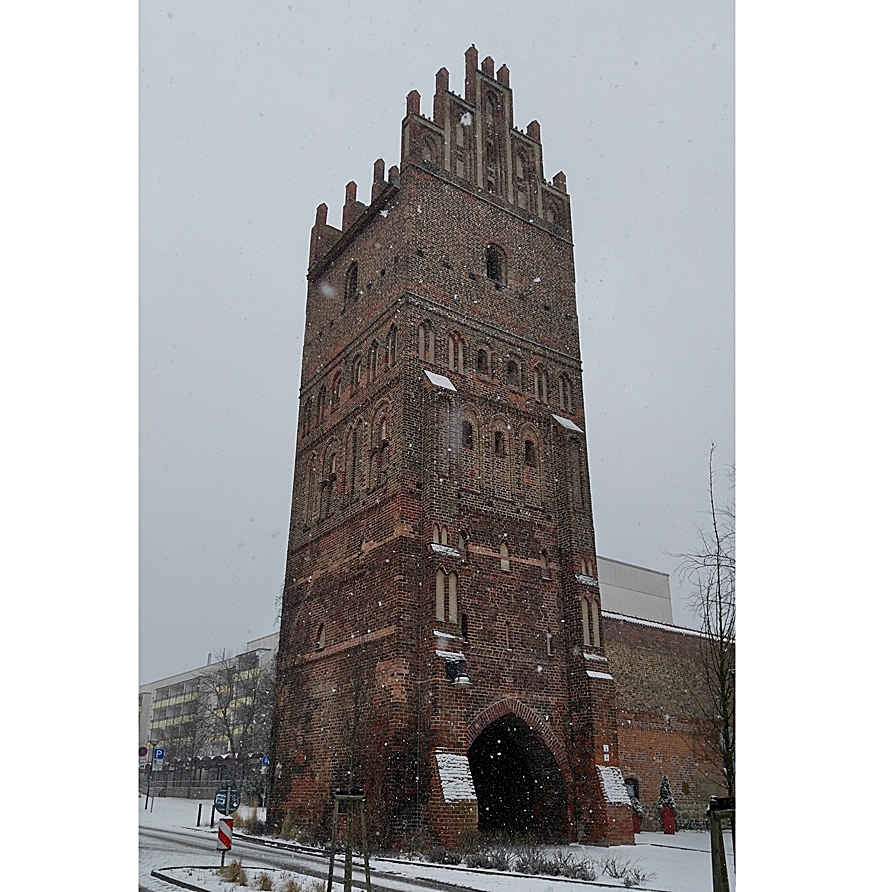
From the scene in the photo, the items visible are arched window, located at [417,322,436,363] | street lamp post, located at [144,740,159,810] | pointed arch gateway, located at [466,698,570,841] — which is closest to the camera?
pointed arch gateway, located at [466,698,570,841]

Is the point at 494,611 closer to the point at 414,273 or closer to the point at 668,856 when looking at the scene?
the point at 668,856

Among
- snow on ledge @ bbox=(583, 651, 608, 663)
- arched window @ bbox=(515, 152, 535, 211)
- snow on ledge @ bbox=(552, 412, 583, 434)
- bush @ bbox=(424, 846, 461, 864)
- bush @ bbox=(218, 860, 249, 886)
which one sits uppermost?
arched window @ bbox=(515, 152, 535, 211)

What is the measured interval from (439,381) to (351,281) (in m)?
5.20

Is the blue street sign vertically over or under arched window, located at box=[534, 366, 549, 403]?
under

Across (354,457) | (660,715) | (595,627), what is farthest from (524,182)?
(660,715)

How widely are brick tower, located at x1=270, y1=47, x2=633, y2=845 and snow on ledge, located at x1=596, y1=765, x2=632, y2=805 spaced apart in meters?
0.06

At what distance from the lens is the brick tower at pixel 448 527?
14.9 metres

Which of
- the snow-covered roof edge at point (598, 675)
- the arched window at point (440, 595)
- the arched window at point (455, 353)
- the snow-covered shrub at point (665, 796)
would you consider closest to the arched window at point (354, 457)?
the arched window at point (455, 353)

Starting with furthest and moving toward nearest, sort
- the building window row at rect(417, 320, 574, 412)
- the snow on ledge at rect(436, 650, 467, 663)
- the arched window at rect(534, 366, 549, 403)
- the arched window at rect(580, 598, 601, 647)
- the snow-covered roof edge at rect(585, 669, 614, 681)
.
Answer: the arched window at rect(534, 366, 549, 403) < the building window row at rect(417, 320, 574, 412) < the arched window at rect(580, 598, 601, 647) < the snow-covered roof edge at rect(585, 669, 614, 681) < the snow on ledge at rect(436, 650, 467, 663)

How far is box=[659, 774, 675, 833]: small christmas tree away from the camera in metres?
20.5

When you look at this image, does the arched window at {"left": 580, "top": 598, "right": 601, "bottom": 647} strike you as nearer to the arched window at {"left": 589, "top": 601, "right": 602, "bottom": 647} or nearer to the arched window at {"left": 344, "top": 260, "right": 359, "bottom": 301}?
the arched window at {"left": 589, "top": 601, "right": 602, "bottom": 647}

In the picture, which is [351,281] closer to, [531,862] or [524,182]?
[524,182]

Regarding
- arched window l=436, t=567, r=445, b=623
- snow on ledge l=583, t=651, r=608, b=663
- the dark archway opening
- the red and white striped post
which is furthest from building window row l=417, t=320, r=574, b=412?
the red and white striped post

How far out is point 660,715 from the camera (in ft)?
77.4
